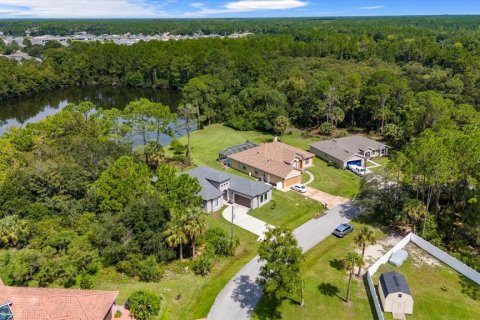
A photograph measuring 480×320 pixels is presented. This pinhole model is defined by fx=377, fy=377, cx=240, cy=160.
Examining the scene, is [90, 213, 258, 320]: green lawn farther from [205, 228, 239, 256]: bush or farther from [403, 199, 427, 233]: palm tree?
[403, 199, 427, 233]: palm tree

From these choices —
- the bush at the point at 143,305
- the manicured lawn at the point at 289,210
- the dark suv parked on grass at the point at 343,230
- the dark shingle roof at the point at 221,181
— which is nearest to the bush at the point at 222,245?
the manicured lawn at the point at 289,210

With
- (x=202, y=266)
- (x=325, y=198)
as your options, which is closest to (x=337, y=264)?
(x=202, y=266)

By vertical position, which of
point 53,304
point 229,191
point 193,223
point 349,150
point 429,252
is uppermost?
point 193,223

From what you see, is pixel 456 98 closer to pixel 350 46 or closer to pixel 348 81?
pixel 348 81

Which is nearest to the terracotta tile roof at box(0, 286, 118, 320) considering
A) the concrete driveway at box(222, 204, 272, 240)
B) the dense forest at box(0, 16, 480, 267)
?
the dense forest at box(0, 16, 480, 267)

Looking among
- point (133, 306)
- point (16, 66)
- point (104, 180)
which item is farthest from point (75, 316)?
point (16, 66)

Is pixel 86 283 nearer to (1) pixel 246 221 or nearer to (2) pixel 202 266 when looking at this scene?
(2) pixel 202 266
